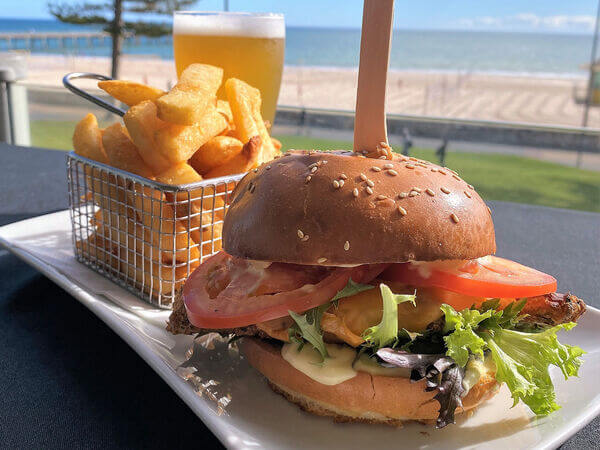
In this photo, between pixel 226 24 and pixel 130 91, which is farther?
pixel 226 24

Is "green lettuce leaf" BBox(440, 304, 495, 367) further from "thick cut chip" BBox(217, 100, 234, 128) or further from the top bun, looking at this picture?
"thick cut chip" BBox(217, 100, 234, 128)

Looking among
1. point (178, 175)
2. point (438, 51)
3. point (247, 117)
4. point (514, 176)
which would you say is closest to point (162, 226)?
point (178, 175)

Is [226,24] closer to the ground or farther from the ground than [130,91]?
farther from the ground

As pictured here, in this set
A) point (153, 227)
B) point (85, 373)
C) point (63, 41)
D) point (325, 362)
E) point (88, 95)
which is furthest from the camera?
point (63, 41)

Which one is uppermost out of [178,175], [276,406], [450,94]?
[178,175]

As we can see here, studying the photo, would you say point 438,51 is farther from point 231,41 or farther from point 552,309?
point 552,309

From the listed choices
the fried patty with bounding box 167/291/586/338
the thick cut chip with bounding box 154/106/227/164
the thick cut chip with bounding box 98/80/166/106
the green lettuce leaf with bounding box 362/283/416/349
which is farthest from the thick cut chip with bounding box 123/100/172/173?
the green lettuce leaf with bounding box 362/283/416/349

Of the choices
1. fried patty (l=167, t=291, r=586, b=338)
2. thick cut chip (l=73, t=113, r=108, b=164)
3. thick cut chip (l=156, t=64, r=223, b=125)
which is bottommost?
fried patty (l=167, t=291, r=586, b=338)
